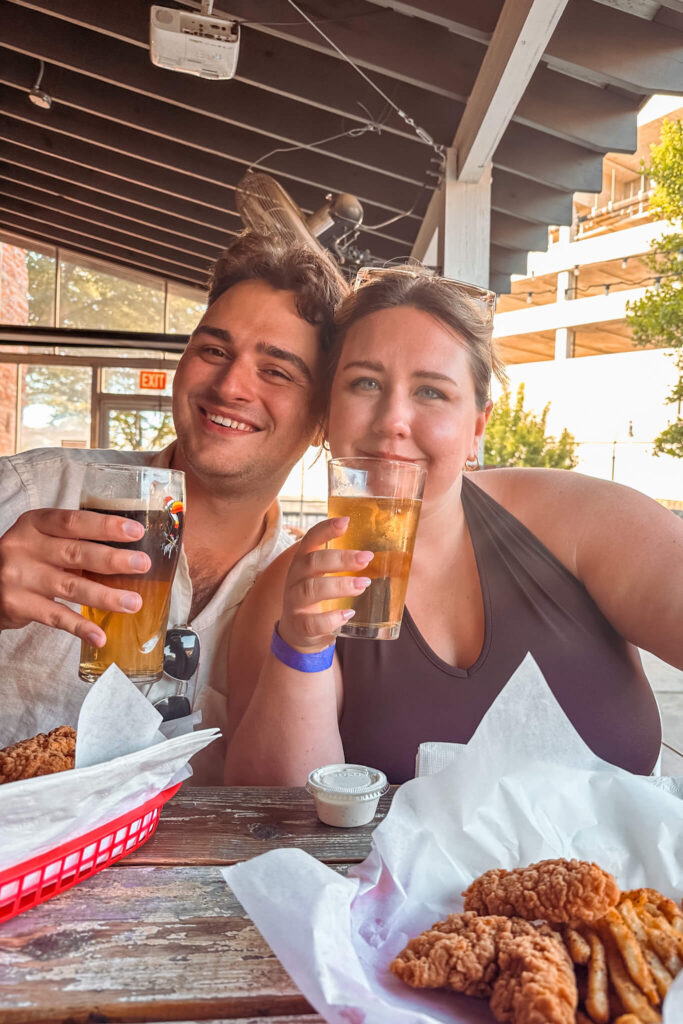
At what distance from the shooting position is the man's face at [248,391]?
181 cm

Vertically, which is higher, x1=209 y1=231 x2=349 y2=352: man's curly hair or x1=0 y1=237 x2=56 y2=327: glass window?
x1=0 y1=237 x2=56 y2=327: glass window

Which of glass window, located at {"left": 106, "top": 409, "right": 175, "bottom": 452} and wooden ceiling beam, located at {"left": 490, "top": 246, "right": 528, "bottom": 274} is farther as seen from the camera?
glass window, located at {"left": 106, "top": 409, "right": 175, "bottom": 452}

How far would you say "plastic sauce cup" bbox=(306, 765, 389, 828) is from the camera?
1.14m

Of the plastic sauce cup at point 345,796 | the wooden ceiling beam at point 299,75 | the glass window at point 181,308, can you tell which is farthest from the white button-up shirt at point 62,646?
the glass window at point 181,308

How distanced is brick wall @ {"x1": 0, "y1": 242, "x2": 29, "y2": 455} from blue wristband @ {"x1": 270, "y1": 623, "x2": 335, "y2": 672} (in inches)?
417

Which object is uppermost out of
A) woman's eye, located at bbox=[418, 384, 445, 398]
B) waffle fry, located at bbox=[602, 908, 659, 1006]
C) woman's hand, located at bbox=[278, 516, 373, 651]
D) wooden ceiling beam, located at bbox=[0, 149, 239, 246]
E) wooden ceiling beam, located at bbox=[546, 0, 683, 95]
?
wooden ceiling beam, located at bbox=[0, 149, 239, 246]

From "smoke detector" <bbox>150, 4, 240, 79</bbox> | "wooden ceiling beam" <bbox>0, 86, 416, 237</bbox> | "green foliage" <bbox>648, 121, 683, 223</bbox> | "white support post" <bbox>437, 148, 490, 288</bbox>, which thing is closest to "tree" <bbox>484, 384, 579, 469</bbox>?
"green foliage" <bbox>648, 121, 683, 223</bbox>

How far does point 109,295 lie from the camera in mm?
10992

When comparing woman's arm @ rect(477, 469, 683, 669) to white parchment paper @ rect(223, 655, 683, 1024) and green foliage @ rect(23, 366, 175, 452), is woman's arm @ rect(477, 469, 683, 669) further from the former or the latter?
green foliage @ rect(23, 366, 175, 452)

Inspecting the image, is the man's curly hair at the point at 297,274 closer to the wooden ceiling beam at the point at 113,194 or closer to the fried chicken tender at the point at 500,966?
the fried chicken tender at the point at 500,966

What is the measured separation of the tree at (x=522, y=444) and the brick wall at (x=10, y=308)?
51.0 ft

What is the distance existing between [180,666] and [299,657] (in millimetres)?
343

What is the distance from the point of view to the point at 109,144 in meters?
6.31

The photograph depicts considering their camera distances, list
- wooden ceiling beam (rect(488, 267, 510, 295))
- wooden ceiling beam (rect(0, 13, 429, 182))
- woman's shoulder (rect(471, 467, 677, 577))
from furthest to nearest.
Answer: wooden ceiling beam (rect(488, 267, 510, 295)), wooden ceiling beam (rect(0, 13, 429, 182)), woman's shoulder (rect(471, 467, 677, 577))
